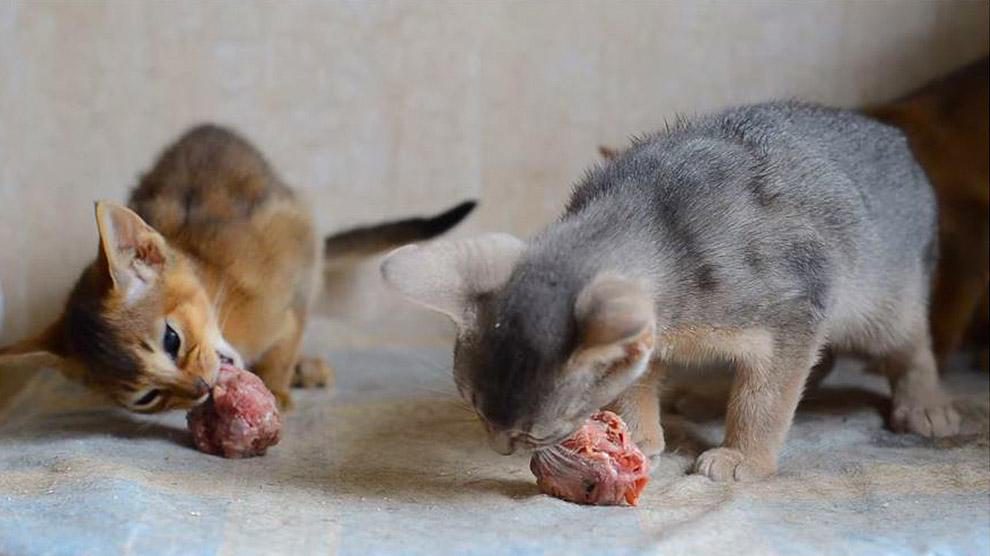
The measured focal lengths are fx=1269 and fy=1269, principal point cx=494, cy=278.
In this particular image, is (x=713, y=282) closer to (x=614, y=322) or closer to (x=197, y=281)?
(x=614, y=322)

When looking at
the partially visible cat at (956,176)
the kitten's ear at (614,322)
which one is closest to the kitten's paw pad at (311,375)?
the partially visible cat at (956,176)

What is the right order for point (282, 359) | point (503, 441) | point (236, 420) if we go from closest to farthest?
point (503, 441)
point (236, 420)
point (282, 359)

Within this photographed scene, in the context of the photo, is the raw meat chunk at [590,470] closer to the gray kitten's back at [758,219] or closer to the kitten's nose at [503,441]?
the kitten's nose at [503,441]

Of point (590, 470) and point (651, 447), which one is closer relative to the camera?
point (590, 470)

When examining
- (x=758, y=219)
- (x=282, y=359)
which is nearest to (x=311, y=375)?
(x=282, y=359)

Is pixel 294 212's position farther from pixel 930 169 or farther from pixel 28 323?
pixel 930 169

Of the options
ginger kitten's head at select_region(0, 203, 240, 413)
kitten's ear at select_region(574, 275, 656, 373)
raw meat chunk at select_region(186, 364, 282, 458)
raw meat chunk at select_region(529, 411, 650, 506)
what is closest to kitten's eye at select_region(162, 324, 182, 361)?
ginger kitten's head at select_region(0, 203, 240, 413)

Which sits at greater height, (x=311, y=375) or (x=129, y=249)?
(x=129, y=249)
